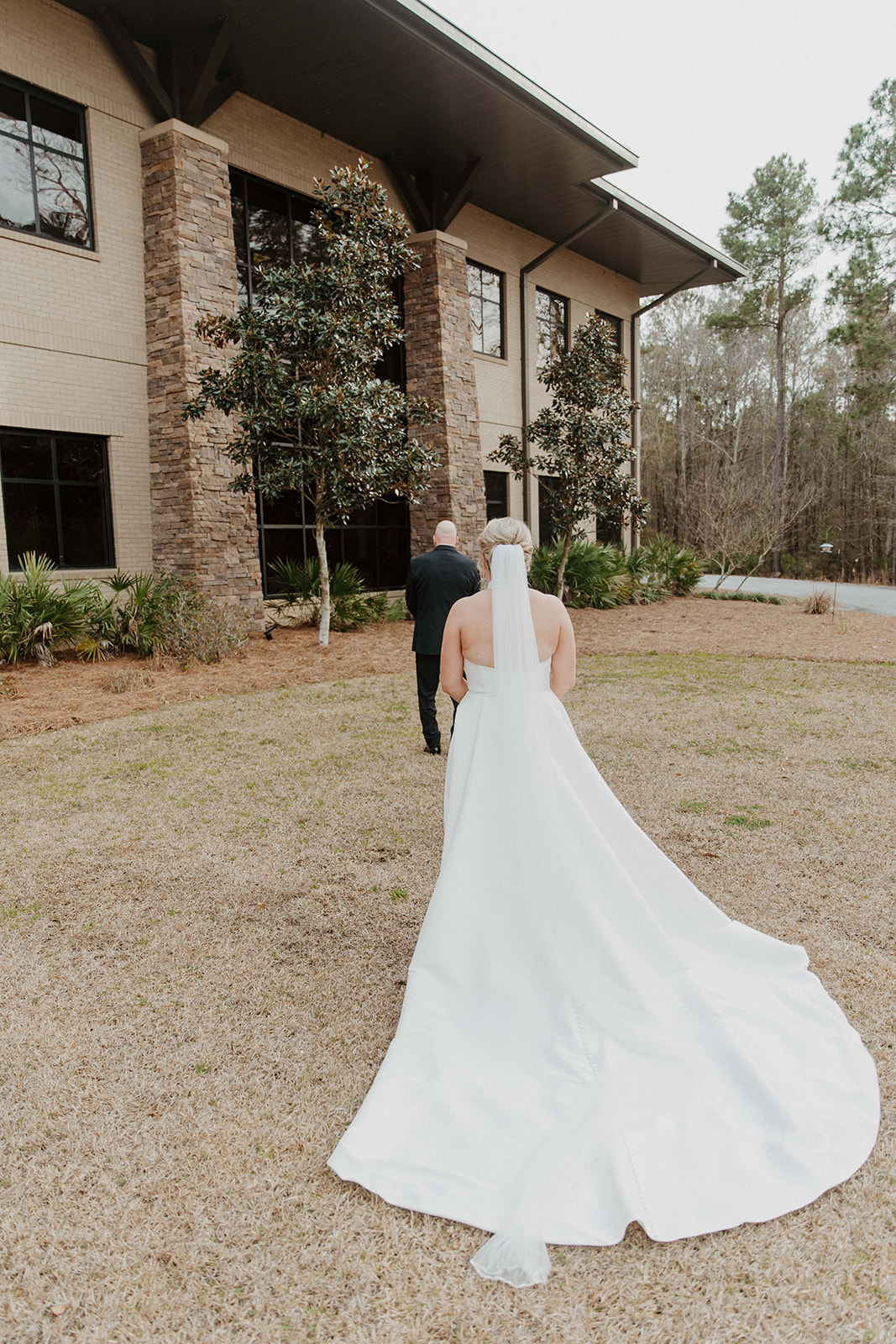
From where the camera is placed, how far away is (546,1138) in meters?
2.42

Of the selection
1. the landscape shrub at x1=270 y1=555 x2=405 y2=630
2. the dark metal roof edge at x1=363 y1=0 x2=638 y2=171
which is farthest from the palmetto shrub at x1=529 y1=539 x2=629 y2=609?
the dark metal roof edge at x1=363 y1=0 x2=638 y2=171

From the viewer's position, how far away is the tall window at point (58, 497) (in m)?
11.4

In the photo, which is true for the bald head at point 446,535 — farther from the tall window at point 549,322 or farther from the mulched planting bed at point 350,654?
the tall window at point 549,322

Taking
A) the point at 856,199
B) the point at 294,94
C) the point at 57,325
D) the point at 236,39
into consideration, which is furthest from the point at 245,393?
the point at 856,199

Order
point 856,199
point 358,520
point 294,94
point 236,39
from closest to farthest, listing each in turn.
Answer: point 236,39
point 294,94
point 358,520
point 856,199

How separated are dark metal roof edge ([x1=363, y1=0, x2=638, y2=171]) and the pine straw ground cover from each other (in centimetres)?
1015

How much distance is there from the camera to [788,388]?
137 feet

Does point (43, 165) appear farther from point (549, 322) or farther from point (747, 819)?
point (549, 322)

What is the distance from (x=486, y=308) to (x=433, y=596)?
14727mm

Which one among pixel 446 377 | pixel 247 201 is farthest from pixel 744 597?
pixel 247 201

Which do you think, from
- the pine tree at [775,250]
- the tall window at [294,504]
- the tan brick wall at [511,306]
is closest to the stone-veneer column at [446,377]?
the tall window at [294,504]

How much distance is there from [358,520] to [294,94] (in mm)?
7034

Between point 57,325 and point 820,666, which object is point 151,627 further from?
point 820,666

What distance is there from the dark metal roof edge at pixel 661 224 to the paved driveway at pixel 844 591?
330 inches
